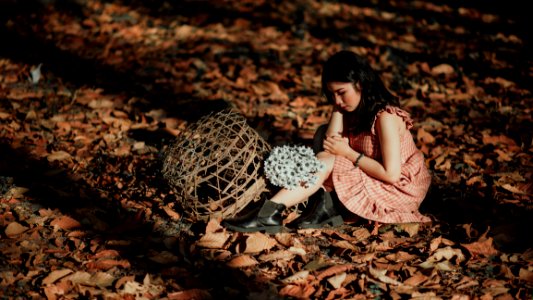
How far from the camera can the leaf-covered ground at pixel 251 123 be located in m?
2.81

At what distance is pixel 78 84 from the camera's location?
538cm

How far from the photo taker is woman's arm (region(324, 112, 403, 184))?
3.18 meters

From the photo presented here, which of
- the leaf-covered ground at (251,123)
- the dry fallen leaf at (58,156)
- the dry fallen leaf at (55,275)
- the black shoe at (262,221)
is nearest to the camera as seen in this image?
the dry fallen leaf at (55,275)

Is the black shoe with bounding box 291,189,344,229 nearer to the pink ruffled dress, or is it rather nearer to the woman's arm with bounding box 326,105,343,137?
the pink ruffled dress

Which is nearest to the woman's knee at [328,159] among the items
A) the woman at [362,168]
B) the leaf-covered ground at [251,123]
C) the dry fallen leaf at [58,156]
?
the woman at [362,168]

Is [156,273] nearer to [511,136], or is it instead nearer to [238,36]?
[511,136]

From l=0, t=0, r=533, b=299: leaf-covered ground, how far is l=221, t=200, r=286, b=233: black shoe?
0.05 meters

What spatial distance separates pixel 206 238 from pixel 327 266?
Result: 2.32 feet

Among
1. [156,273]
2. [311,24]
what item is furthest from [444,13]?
[156,273]

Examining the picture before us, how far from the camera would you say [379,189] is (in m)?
3.32

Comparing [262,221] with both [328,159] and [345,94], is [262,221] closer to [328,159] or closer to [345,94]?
→ [328,159]

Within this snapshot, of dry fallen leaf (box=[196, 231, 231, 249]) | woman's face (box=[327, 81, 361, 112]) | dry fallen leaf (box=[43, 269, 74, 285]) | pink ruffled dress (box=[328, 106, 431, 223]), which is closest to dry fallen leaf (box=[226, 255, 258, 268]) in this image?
dry fallen leaf (box=[196, 231, 231, 249])

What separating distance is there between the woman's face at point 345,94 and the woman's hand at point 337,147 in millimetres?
213

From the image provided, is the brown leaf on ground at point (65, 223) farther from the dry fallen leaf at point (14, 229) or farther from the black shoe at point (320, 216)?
the black shoe at point (320, 216)
